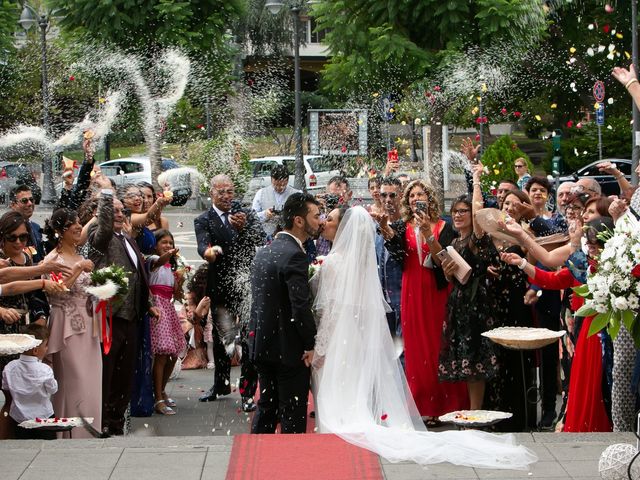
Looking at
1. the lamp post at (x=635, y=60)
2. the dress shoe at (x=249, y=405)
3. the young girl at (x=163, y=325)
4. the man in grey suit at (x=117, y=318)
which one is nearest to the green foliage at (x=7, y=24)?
the lamp post at (x=635, y=60)

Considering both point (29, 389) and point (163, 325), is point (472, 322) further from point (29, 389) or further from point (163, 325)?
point (29, 389)

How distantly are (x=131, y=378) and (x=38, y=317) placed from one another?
1.10m

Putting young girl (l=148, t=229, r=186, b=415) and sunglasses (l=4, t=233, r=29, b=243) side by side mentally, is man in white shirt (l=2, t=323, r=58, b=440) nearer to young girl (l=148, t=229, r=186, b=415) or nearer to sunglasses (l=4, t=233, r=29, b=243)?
sunglasses (l=4, t=233, r=29, b=243)

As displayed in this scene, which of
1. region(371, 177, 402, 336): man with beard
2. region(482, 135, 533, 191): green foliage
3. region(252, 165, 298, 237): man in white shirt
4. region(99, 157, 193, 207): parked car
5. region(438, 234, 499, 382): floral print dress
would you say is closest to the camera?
region(438, 234, 499, 382): floral print dress

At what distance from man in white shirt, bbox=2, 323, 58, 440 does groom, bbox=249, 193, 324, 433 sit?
1.50 m

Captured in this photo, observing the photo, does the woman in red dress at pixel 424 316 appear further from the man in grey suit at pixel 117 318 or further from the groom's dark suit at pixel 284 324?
the man in grey suit at pixel 117 318

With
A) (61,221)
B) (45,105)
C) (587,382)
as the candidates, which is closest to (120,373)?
(61,221)

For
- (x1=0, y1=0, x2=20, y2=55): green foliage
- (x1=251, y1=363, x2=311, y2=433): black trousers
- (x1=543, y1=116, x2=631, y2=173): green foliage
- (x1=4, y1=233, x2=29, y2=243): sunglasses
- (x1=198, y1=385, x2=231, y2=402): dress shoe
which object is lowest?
(x1=198, y1=385, x2=231, y2=402): dress shoe

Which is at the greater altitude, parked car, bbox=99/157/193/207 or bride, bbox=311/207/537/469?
parked car, bbox=99/157/193/207

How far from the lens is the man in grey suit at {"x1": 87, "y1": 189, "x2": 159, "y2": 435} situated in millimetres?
9039

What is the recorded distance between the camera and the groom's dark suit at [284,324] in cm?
778

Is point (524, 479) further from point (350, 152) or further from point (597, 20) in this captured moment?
point (597, 20)

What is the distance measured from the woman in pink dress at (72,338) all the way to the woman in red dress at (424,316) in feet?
7.91

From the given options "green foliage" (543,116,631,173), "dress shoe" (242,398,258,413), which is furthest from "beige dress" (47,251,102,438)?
"green foliage" (543,116,631,173)
